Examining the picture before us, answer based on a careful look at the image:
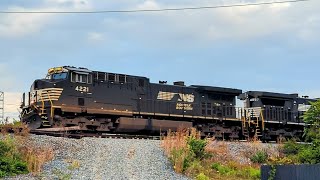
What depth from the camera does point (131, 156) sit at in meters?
16.7

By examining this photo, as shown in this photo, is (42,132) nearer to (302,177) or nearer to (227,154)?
(227,154)

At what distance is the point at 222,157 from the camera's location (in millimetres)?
18781

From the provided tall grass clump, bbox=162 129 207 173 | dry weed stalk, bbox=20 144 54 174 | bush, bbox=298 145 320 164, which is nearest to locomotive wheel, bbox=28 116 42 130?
dry weed stalk, bbox=20 144 54 174

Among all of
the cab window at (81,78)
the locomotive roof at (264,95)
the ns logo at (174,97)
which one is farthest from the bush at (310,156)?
the locomotive roof at (264,95)

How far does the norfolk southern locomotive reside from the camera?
74.0 feet

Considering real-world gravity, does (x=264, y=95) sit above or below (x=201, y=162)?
above

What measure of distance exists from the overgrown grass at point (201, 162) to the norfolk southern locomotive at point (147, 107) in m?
5.40

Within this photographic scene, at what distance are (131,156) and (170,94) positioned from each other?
10.2 m

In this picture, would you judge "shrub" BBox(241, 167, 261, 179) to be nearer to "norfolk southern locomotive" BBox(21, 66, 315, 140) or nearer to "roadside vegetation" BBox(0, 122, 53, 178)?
"roadside vegetation" BBox(0, 122, 53, 178)

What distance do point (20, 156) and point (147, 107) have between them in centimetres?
1145

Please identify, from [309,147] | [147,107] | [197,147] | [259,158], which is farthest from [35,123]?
[309,147]

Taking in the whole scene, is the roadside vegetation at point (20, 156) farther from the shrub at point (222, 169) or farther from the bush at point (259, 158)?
the bush at point (259, 158)

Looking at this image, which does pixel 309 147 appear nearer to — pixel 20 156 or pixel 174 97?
pixel 174 97

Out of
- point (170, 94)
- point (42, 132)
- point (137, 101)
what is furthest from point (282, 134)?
point (42, 132)
